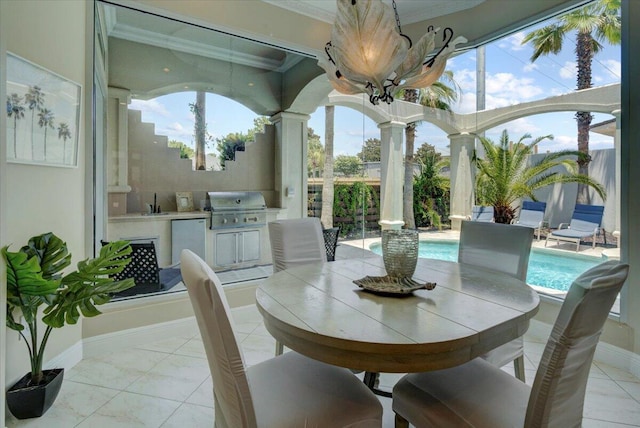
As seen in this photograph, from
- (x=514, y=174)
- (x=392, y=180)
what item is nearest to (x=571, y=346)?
(x=514, y=174)

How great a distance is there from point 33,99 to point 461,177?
4428 millimetres

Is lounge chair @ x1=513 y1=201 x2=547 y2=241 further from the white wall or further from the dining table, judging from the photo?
the white wall

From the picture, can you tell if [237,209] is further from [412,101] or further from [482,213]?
[412,101]

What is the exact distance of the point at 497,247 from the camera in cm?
224

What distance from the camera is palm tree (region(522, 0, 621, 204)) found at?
264cm

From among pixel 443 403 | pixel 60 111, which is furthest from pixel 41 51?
pixel 443 403

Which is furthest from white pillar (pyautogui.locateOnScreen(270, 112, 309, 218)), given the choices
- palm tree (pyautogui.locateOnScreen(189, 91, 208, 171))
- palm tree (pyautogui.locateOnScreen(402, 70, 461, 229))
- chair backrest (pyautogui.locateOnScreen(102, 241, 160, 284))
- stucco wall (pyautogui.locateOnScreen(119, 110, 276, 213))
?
chair backrest (pyautogui.locateOnScreen(102, 241, 160, 284))

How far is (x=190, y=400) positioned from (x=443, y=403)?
1.52 m

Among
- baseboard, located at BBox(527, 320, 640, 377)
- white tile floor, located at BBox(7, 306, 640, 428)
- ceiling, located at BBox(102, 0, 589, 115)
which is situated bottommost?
white tile floor, located at BBox(7, 306, 640, 428)

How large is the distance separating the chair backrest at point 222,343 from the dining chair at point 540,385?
633 mm

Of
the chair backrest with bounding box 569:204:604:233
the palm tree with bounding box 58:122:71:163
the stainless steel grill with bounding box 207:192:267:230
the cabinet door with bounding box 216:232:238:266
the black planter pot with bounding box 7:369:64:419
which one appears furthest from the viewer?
the stainless steel grill with bounding box 207:192:267:230

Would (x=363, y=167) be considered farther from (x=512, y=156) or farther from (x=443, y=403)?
(x=443, y=403)

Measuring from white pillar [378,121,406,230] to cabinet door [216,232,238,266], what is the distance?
2.53 m

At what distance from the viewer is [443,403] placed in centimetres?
126
